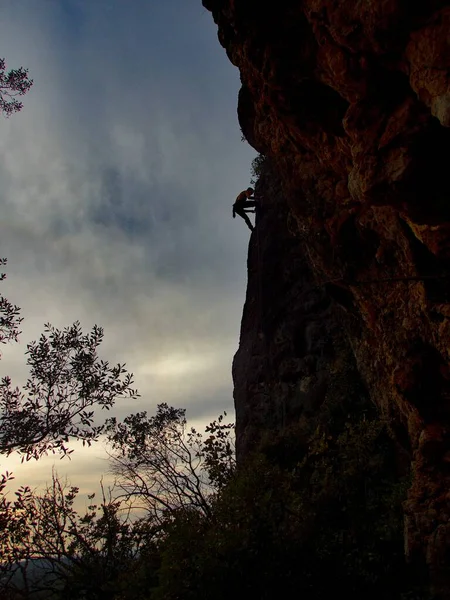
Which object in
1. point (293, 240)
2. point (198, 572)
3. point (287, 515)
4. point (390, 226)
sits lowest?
point (198, 572)

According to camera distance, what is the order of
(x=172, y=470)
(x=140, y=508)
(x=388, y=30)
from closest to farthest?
(x=388, y=30) → (x=140, y=508) → (x=172, y=470)

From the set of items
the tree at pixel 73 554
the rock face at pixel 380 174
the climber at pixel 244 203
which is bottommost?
the tree at pixel 73 554

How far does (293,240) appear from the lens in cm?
2155

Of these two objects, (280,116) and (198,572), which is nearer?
(198,572)

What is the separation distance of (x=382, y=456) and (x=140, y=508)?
11218mm

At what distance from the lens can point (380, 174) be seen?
6059 millimetres

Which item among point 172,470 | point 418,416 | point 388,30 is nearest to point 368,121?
point 388,30

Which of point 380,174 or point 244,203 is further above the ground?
point 244,203

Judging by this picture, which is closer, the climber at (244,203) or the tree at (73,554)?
the tree at (73,554)

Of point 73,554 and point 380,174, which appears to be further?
point 73,554

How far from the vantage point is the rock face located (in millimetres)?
5641

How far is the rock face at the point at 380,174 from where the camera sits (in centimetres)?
564

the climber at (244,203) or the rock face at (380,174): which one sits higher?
the climber at (244,203)

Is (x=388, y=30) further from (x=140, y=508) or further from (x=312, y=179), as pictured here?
(x=140, y=508)
